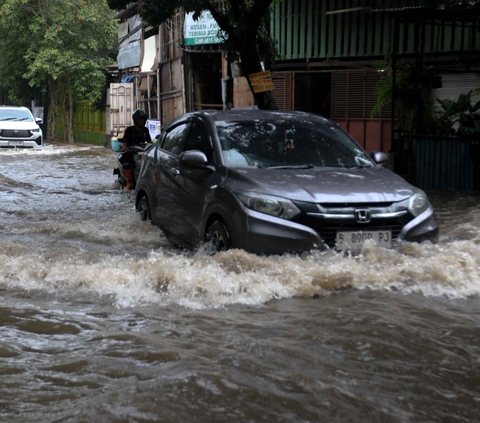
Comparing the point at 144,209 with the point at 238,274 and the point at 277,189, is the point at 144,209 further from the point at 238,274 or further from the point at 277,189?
the point at 238,274

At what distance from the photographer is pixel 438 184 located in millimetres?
12781

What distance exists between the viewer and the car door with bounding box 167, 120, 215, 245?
674 cm

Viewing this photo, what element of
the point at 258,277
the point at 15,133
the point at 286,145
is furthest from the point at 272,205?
the point at 15,133

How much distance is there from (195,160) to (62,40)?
99.0 feet

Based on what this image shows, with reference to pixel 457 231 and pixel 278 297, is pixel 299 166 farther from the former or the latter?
pixel 457 231

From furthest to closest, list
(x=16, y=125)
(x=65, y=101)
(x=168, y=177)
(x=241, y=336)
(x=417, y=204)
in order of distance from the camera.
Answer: (x=65, y=101) < (x=16, y=125) < (x=168, y=177) < (x=417, y=204) < (x=241, y=336)

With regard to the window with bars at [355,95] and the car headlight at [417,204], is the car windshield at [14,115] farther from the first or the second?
the car headlight at [417,204]

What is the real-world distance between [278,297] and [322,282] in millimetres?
367

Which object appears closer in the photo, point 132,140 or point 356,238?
point 356,238

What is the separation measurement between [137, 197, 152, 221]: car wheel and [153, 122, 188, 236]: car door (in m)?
0.40

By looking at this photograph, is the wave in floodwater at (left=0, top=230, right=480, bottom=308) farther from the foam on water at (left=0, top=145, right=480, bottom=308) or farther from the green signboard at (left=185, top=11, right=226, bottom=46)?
the green signboard at (left=185, top=11, right=226, bottom=46)

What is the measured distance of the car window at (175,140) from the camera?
785 centimetres

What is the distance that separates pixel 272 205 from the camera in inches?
230

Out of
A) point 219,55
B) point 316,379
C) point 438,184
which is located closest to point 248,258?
point 316,379
